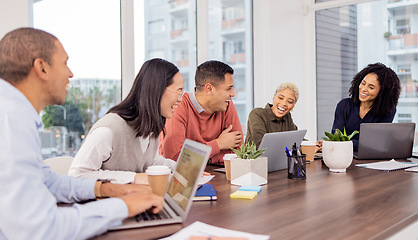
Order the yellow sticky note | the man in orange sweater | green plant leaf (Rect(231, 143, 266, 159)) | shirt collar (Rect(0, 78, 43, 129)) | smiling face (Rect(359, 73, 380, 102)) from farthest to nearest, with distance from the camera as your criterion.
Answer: smiling face (Rect(359, 73, 380, 102)) → the man in orange sweater → green plant leaf (Rect(231, 143, 266, 159)) → the yellow sticky note → shirt collar (Rect(0, 78, 43, 129))

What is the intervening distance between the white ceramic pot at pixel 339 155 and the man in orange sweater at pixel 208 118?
707mm

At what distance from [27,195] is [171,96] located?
1.07 metres

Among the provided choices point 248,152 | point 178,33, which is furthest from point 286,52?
point 248,152

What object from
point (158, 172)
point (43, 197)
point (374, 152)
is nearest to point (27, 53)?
point (43, 197)

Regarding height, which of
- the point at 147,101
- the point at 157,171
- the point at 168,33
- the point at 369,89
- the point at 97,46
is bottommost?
the point at 157,171

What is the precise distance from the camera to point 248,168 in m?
1.66

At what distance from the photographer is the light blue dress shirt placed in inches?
34.0

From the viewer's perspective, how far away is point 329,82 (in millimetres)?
4969

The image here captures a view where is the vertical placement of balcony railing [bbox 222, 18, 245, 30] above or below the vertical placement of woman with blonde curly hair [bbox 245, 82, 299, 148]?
above

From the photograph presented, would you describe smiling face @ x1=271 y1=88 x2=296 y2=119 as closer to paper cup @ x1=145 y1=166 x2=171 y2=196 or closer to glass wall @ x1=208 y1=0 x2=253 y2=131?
glass wall @ x1=208 y1=0 x2=253 y2=131

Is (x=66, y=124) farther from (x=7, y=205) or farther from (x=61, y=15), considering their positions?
(x=7, y=205)

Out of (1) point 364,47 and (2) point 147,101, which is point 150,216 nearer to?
(2) point 147,101

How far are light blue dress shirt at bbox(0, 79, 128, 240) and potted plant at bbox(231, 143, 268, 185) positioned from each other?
75cm

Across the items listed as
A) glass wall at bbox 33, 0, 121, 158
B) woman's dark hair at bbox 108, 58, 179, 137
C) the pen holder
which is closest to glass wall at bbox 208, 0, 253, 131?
glass wall at bbox 33, 0, 121, 158
